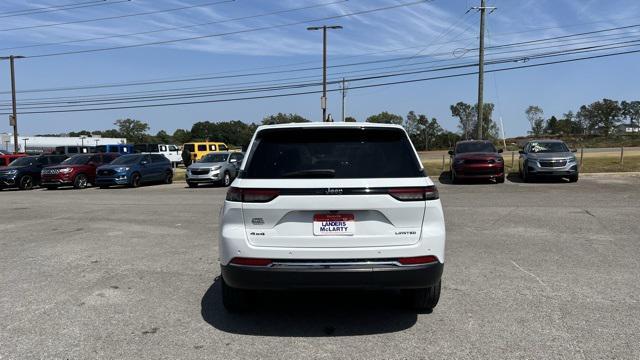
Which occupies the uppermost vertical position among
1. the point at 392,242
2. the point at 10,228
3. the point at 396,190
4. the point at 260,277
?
the point at 396,190

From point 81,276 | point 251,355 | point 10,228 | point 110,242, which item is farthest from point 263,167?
point 10,228

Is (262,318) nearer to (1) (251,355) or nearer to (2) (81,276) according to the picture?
(1) (251,355)

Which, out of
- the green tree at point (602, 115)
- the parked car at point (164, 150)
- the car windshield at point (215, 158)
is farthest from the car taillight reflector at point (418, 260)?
the green tree at point (602, 115)

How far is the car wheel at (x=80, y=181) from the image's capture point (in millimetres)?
24322

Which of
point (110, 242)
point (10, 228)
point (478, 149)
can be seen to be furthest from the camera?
point (478, 149)

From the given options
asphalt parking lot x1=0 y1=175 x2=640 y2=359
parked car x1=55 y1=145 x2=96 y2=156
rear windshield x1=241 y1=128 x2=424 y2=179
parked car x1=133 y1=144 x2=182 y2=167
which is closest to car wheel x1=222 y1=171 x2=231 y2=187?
asphalt parking lot x1=0 y1=175 x2=640 y2=359

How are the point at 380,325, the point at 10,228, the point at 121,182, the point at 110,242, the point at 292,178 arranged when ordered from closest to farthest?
the point at 292,178
the point at 380,325
the point at 110,242
the point at 10,228
the point at 121,182

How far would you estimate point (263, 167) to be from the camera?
4.36m

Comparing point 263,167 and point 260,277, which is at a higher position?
point 263,167

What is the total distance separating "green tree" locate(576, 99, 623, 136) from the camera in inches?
4680

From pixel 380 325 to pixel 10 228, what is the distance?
9.33 metres

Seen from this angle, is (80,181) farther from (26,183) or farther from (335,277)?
(335,277)

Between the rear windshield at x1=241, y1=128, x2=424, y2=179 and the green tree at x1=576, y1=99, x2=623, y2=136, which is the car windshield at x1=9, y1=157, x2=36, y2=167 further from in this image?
the green tree at x1=576, y1=99, x2=623, y2=136

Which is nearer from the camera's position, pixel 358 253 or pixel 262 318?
pixel 358 253
